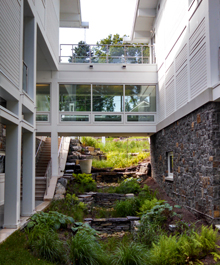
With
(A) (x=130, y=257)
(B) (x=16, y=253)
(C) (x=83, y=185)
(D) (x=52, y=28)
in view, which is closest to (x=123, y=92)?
(D) (x=52, y=28)

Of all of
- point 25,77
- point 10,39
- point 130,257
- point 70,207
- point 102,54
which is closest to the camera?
point 130,257

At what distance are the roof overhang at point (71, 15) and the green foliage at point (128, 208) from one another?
35.7 feet

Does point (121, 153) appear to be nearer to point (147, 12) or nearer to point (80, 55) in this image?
point (80, 55)

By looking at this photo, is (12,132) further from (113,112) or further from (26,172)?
(113,112)

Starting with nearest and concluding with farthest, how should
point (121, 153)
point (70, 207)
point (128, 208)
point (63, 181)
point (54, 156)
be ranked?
point (128, 208), point (70, 207), point (63, 181), point (54, 156), point (121, 153)

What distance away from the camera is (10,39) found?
20.5 feet

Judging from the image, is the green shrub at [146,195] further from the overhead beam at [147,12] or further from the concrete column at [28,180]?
the overhead beam at [147,12]

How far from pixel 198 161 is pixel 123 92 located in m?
6.70

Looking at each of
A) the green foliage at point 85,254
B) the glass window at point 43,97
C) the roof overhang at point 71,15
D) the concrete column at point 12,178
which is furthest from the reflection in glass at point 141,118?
the green foliage at point 85,254

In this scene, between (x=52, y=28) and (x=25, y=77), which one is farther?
(x=52, y=28)

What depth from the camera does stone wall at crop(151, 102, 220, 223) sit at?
6.46m

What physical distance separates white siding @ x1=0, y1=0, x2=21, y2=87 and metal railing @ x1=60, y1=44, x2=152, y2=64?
6.65 metres

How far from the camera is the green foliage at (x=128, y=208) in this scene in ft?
29.2

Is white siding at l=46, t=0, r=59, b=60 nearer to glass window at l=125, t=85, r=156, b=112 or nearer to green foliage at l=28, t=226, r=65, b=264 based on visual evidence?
glass window at l=125, t=85, r=156, b=112
